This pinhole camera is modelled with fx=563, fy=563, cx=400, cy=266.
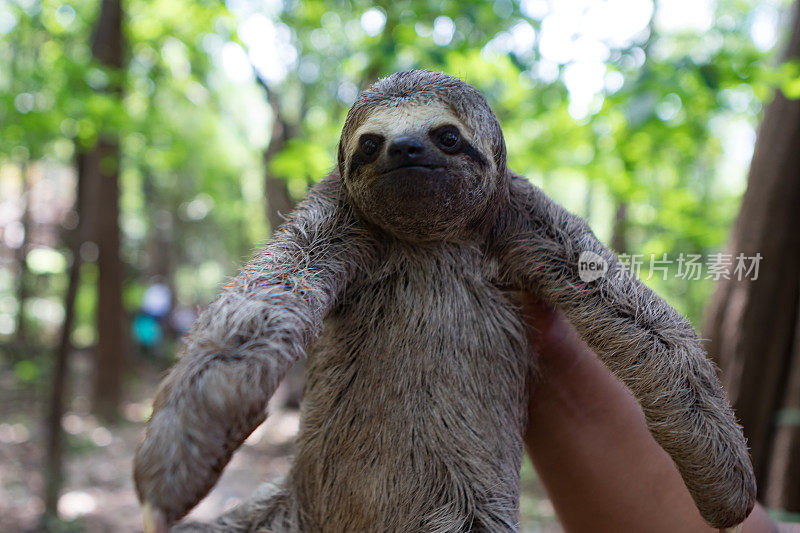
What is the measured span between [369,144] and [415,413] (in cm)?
65

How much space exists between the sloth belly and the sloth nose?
318 mm

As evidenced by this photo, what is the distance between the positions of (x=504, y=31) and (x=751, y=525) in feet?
12.1

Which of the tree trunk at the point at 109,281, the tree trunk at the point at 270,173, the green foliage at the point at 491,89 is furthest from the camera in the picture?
the tree trunk at the point at 109,281

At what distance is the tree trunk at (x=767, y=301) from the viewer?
3.79 m

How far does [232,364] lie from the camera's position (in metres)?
1.07

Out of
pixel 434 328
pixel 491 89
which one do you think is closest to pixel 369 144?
pixel 434 328

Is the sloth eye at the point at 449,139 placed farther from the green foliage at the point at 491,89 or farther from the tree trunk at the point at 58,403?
the tree trunk at the point at 58,403

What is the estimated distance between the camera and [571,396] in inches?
72.8

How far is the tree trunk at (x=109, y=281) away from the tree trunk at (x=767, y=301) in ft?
21.4

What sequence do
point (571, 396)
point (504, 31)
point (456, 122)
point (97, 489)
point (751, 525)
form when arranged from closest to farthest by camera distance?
point (456, 122)
point (751, 525)
point (571, 396)
point (504, 31)
point (97, 489)

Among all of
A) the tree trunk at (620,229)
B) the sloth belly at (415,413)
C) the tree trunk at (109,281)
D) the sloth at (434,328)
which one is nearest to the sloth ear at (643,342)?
the sloth at (434,328)

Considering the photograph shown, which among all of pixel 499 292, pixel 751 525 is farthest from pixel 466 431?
pixel 751 525

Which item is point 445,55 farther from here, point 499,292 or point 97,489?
point 97,489

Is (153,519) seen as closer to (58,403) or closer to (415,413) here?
(415,413)
